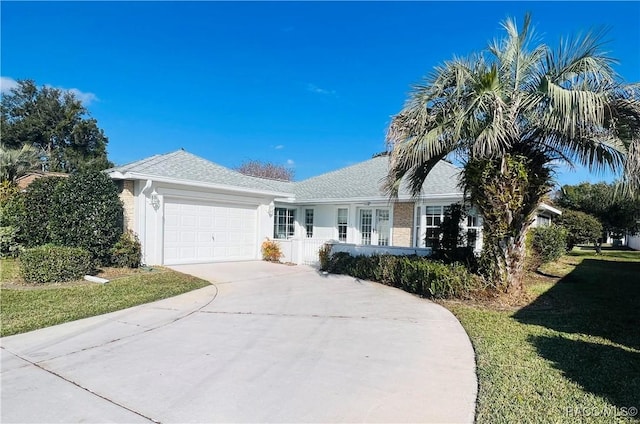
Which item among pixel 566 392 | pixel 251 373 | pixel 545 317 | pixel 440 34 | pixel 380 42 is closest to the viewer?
pixel 566 392

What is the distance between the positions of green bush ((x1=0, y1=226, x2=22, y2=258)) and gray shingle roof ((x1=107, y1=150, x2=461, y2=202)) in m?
4.10

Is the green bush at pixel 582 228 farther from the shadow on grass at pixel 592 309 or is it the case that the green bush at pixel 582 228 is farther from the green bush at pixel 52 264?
the green bush at pixel 52 264

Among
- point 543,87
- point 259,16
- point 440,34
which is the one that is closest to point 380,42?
point 440,34

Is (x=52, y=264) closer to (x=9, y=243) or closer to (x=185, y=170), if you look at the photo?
(x=9, y=243)

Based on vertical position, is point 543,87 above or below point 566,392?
above

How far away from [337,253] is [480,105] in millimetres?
6857

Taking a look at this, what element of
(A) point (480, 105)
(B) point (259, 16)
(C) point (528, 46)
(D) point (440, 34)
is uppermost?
(B) point (259, 16)

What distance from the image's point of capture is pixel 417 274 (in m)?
9.05

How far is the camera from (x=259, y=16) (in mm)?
13172

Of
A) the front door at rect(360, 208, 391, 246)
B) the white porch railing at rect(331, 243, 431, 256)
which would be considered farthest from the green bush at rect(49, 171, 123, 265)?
the front door at rect(360, 208, 391, 246)

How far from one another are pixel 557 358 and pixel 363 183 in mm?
13087

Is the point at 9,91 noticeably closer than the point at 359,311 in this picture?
No

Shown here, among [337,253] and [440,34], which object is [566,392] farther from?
[440,34]

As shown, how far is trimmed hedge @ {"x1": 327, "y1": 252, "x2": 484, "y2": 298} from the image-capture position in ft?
27.0
